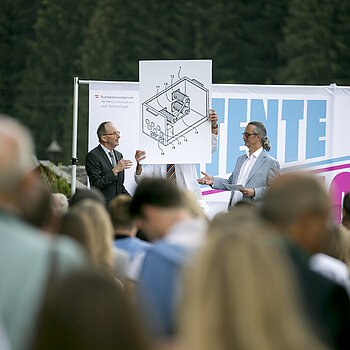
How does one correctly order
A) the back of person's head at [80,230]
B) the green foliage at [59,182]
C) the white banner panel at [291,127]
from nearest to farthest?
the back of person's head at [80,230] → the white banner panel at [291,127] → the green foliage at [59,182]

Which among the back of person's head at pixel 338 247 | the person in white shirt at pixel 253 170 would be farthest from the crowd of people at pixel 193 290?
the person in white shirt at pixel 253 170

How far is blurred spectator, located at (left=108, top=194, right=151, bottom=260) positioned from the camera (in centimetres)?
480

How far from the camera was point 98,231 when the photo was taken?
3939mm

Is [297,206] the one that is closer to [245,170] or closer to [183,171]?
[245,170]

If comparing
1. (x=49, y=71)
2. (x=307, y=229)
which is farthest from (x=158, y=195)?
(x=49, y=71)

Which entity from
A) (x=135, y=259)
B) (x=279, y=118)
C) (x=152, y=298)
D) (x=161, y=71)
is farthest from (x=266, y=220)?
(x=279, y=118)

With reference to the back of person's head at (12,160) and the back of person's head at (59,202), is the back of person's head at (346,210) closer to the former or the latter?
the back of person's head at (59,202)

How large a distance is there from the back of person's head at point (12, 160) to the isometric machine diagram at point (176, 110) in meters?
7.87

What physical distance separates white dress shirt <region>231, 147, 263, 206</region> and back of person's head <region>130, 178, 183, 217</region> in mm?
5836

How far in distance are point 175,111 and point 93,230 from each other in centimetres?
671

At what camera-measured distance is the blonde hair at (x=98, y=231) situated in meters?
3.90

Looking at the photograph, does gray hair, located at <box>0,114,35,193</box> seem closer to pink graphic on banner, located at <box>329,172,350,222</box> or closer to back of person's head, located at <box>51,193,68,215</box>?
back of person's head, located at <box>51,193,68,215</box>

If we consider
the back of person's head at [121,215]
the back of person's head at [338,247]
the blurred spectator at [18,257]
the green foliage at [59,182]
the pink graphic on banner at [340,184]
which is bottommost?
the green foliage at [59,182]

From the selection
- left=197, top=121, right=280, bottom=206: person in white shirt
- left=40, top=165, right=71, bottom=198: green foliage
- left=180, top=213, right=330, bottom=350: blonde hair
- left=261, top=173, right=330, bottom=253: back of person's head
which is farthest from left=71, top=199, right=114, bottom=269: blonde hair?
left=40, top=165, right=71, bottom=198: green foliage
